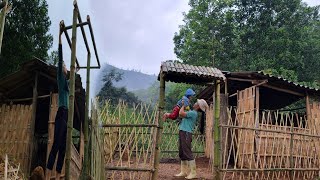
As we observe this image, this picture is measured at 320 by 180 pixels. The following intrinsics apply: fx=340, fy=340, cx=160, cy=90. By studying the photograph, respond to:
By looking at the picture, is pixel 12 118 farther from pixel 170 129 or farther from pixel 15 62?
pixel 170 129

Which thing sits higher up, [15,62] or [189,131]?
[15,62]

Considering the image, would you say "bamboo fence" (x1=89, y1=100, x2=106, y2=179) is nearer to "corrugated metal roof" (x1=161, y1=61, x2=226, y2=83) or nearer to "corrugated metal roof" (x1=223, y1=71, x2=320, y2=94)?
"corrugated metal roof" (x1=161, y1=61, x2=226, y2=83)

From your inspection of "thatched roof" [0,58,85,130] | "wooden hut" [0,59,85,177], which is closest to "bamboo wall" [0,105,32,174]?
"wooden hut" [0,59,85,177]

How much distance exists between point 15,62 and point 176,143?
6.29 m

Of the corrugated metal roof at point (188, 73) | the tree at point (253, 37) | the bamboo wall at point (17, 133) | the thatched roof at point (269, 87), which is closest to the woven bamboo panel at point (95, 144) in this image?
the corrugated metal roof at point (188, 73)

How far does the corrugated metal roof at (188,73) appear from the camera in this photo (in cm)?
604

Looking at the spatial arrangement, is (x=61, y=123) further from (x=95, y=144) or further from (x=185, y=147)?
(x=185, y=147)

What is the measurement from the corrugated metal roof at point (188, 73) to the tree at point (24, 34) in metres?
7.21

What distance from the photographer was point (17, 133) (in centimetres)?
734

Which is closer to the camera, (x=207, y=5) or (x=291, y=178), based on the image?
(x=291, y=178)

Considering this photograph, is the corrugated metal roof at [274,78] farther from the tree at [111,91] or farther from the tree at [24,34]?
the tree at [111,91]

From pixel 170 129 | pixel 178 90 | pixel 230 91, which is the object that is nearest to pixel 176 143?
pixel 170 129

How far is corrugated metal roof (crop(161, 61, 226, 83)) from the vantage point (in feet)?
19.8

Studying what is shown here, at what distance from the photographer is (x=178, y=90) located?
862 inches
